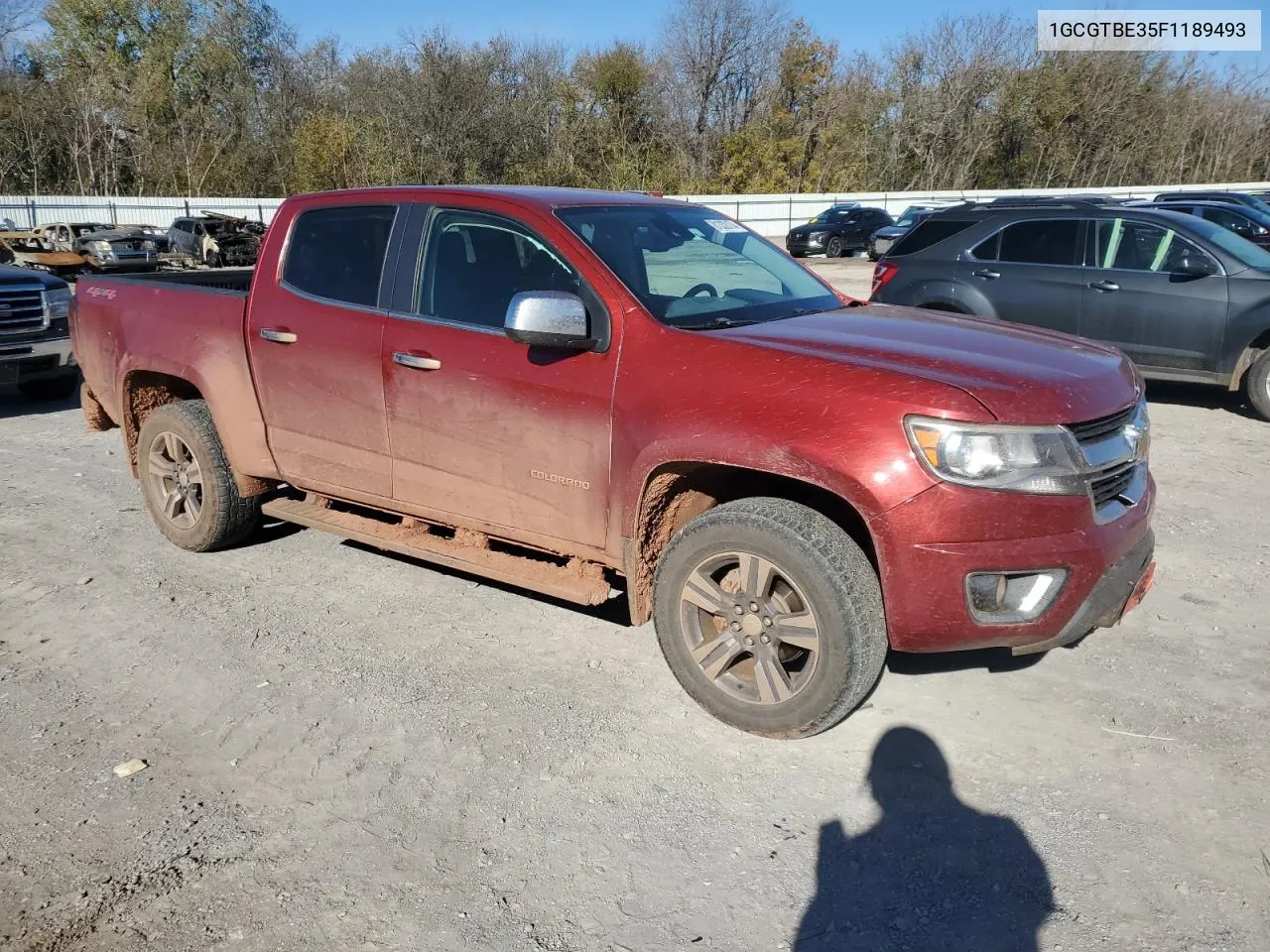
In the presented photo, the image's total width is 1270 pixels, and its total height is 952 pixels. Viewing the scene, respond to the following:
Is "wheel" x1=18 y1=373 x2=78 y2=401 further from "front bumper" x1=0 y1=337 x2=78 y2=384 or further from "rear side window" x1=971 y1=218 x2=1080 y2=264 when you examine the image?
"rear side window" x1=971 y1=218 x2=1080 y2=264

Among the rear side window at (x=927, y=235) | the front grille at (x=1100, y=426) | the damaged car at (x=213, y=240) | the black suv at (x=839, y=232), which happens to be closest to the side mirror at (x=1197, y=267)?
the rear side window at (x=927, y=235)

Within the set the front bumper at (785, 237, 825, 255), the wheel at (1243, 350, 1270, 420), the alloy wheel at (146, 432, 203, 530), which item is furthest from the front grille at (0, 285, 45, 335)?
the front bumper at (785, 237, 825, 255)

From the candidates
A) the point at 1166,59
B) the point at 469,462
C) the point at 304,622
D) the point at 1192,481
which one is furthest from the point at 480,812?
the point at 1166,59

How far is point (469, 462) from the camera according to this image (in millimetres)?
4086

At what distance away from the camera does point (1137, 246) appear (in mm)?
8867

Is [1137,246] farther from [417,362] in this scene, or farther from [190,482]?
[190,482]

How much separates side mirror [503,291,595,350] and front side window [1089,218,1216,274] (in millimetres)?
7098

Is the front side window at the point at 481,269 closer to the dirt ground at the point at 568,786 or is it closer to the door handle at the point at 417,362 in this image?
the door handle at the point at 417,362

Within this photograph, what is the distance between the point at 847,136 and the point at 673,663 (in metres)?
52.4

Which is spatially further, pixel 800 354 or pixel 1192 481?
pixel 1192 481

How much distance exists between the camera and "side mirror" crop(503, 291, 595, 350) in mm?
3521

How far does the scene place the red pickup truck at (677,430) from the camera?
3.10 meters

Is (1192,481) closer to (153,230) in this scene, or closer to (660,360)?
(660,360)

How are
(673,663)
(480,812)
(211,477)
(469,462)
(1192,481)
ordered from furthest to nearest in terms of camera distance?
(1192,481) < (211,477) < (469,462) < (673,663) < (480,812)
